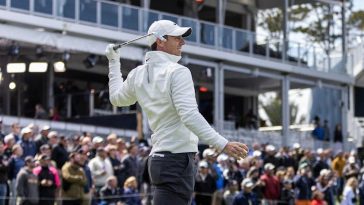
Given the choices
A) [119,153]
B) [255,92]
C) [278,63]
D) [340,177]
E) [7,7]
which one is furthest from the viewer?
[255,92]

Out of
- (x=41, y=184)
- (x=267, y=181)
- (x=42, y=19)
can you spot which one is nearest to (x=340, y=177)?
(x=267, y=181)

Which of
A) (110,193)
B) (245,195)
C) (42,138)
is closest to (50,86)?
(245,195)

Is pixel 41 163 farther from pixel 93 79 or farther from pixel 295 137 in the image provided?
pixel 295 137

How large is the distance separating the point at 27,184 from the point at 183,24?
1797 centimetres

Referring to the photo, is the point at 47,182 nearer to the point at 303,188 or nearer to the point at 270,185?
the point at 270,185

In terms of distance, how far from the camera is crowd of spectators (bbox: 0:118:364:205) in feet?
66.8

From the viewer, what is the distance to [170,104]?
8211mm

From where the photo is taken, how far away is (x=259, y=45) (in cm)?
4250

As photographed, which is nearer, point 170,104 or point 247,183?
point 170,104

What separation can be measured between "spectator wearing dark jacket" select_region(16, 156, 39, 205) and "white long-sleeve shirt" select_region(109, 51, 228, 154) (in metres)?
11.5

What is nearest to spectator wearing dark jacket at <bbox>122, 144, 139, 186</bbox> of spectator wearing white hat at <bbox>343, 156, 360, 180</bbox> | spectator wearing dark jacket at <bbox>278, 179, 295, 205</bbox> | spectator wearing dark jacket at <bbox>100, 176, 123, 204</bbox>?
spectator wearing dark jacket at <bbox>100, 176, 123, 204</bbox>

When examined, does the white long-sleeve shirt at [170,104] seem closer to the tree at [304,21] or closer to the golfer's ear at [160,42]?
the golfer's ear at [160,42]

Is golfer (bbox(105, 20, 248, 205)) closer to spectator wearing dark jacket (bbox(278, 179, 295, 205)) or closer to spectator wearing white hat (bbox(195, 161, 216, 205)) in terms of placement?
spectator wearing white hat (bbox(195, 161, 216, 205))

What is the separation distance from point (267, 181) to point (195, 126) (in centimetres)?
1888
